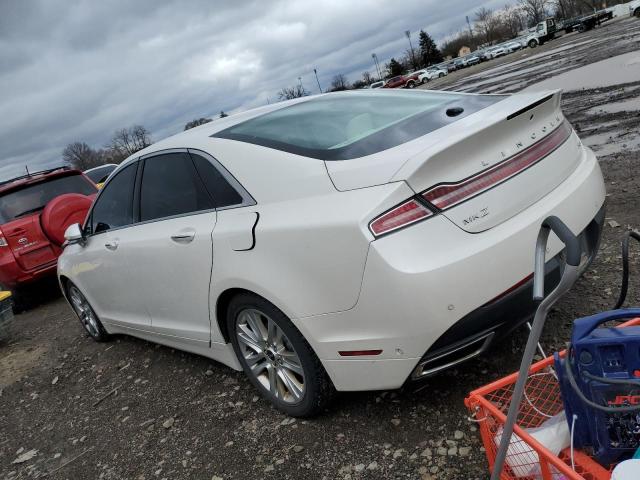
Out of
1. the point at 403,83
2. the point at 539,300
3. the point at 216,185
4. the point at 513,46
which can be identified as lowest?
the point at 513,46

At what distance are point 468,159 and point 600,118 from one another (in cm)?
703

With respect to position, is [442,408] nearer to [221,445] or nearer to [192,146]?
[221,445]

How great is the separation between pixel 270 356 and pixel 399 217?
1155mm

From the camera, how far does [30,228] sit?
7176mm

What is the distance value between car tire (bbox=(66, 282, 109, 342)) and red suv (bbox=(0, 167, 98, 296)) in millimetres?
2146

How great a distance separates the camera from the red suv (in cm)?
710

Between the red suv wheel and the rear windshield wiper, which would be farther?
the rear windshield wiper

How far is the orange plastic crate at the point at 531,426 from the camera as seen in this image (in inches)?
63.9

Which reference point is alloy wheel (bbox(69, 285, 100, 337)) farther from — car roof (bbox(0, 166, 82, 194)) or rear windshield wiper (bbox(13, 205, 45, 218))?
car roof (bbox(0, 166, 82, 194))

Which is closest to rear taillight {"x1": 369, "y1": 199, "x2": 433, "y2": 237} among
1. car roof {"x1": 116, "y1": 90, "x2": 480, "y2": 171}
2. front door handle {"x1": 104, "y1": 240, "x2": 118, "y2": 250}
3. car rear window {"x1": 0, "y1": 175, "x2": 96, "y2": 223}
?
car roof {"x1": 116, "y1": 90, "x2": 480, "y2": 171}

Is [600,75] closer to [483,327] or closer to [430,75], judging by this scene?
[483,327]

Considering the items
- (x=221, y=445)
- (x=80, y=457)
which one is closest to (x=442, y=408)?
(x=221, y=445)

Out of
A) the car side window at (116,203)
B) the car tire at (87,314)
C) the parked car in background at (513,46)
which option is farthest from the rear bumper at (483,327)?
the parked car in background at (513,46)

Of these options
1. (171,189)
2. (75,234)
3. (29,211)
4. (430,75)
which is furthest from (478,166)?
(430,75)
